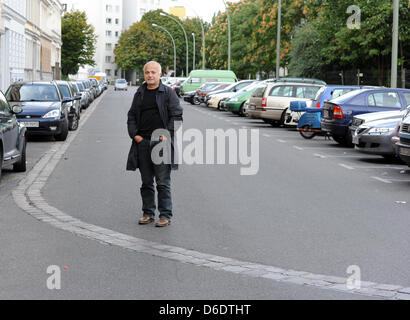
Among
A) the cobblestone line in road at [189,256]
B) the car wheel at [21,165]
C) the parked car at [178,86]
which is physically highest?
the parked car at [178,86]

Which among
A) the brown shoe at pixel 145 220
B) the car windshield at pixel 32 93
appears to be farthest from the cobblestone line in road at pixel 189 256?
the car windshield at pixel 32 93

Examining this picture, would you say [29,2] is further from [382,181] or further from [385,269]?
[385,269]

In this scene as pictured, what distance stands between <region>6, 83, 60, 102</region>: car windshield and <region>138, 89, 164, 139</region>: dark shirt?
14021mm

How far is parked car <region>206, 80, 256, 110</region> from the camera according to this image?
4197cm

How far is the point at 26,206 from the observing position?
10352 mm

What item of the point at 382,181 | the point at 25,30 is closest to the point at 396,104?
the point at 382,181

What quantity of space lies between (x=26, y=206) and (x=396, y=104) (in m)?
12.3

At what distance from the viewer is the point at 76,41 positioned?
93750 millimetres

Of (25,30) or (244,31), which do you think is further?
(244,31)

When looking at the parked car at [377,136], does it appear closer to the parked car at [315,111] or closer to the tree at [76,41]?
the parked car at [315,111]

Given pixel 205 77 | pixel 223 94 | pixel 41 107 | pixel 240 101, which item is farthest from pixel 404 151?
pixel 205 77

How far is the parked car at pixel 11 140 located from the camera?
1258 centimetres

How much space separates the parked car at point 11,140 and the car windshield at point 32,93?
8.25m

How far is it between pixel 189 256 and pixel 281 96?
21.6 meters
